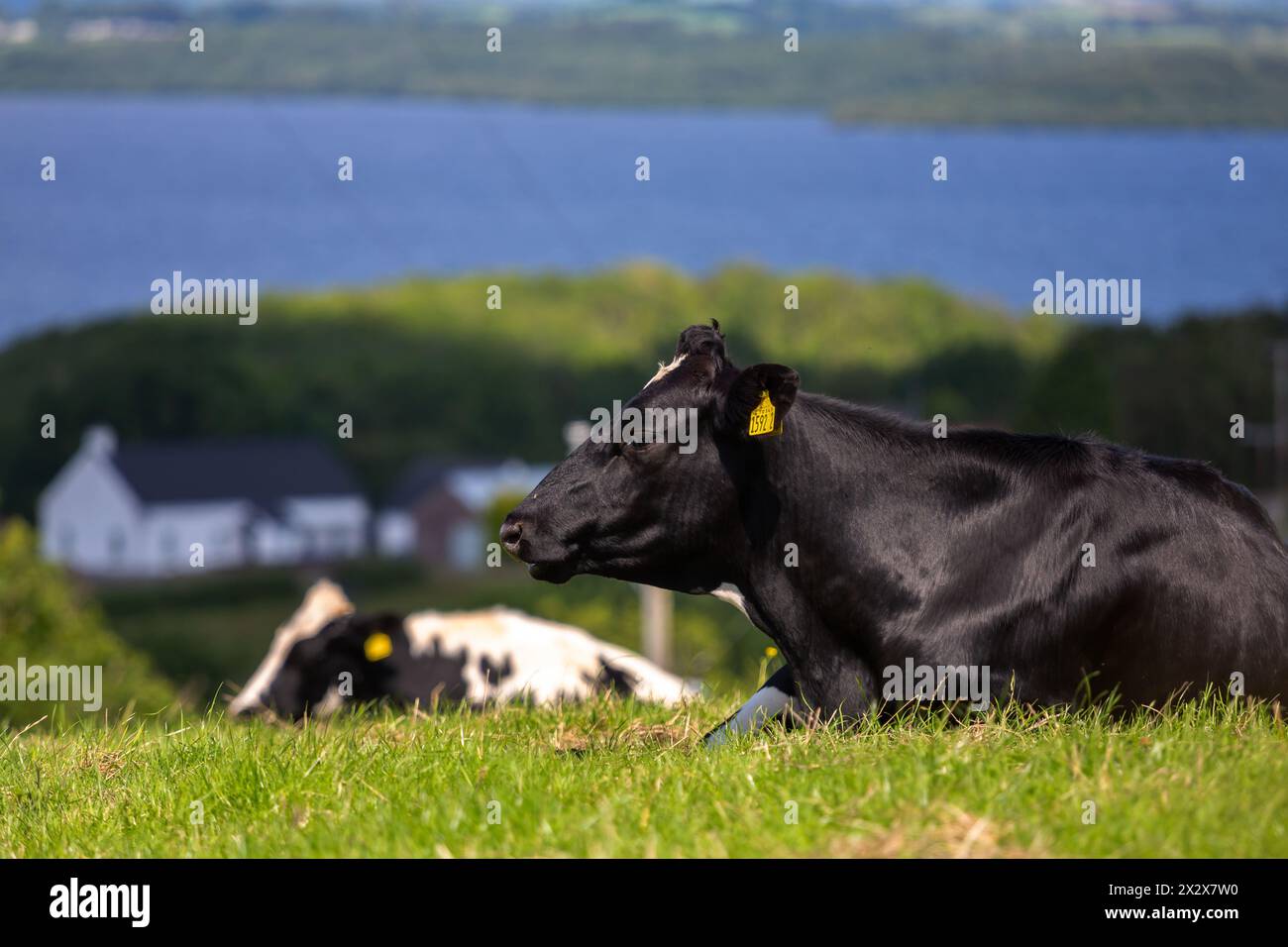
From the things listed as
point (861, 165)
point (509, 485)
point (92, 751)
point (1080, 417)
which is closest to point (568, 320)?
point (861, 165)

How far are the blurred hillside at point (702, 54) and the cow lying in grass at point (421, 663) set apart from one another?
422 feet

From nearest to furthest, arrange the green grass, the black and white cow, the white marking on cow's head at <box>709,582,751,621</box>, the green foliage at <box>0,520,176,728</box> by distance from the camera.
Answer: the green grass → the black and white cow → the white marking on cow's head at <box>709,582,751,621</box> → the green foliage at <box>0,520,176,728</box>

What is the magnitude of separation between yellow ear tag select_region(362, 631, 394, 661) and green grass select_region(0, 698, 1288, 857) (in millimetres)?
3799

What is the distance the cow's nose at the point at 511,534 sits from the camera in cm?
665

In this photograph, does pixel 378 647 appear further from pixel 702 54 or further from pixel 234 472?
pixel 702 54

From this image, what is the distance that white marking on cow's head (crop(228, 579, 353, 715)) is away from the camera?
1095cm

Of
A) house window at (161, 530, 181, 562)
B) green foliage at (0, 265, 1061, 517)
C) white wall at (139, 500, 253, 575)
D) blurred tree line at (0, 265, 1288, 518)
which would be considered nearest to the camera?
white wall at (139, 500, 253, 575)

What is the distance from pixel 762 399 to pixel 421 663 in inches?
197

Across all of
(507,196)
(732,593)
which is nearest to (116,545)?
(507,196)

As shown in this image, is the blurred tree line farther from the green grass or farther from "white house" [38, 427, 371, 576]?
the green grass

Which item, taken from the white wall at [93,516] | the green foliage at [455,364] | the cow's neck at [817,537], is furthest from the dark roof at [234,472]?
the cow's neck at [817,537]

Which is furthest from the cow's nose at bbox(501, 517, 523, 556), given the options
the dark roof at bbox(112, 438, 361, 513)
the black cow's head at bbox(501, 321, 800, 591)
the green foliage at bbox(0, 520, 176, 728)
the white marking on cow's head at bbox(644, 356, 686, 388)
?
the dark roof at bbox(112, 438, 361, 513)
